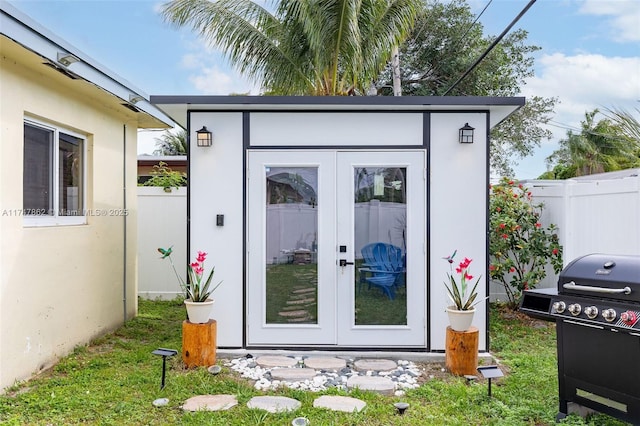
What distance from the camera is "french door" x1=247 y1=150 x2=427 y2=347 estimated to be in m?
4.77

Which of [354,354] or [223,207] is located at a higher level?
[223,207]

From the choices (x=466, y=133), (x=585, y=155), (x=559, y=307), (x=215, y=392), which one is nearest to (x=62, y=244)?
(x=215, y=392)

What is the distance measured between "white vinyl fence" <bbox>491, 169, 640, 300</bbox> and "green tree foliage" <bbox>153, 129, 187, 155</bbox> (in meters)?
16.1

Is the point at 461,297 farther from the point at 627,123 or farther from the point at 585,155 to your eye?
the point at 585,155

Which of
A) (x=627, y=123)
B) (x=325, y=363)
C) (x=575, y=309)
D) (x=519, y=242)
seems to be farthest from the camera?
(x=519, y=242)

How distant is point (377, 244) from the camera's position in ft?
15.7

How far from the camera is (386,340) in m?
4.77

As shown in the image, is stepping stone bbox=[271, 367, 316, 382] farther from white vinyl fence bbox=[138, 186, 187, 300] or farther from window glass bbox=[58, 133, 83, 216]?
white vinyl fence bbox=[138, 186, 187, 300]

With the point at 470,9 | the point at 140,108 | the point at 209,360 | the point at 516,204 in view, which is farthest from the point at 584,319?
the point at 470,9

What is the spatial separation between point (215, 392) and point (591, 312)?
2.95 meters

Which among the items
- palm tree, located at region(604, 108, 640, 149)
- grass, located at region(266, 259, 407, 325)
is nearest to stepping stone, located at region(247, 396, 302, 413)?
grass, located at region(266, 259, 407, 325)

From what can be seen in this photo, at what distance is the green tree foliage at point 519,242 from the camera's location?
6242 mm

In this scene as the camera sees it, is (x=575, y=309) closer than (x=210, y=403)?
Yes

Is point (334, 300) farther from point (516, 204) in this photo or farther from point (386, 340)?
point (516, 204)
